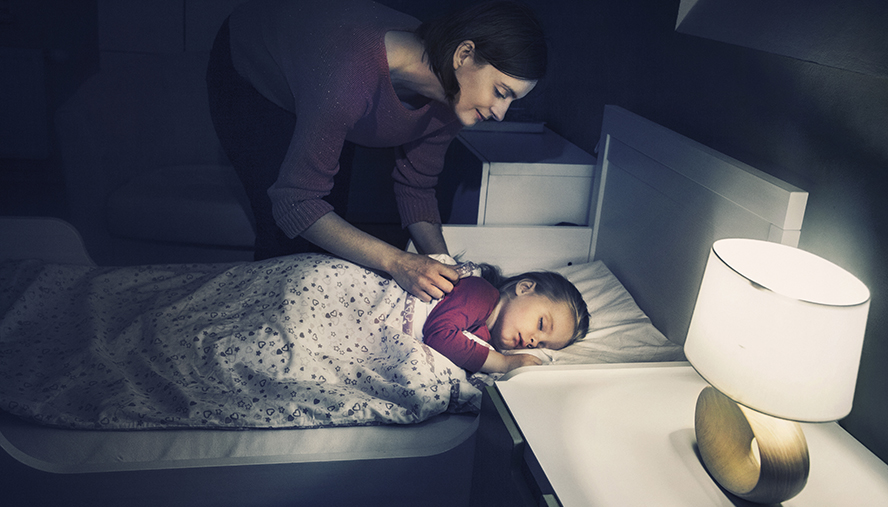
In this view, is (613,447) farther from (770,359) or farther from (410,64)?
(410,64)

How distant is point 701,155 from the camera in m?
1.35

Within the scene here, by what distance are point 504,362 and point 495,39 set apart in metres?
0.72

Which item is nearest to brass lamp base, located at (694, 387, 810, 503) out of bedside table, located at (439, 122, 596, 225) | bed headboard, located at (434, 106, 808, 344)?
bed headboard, located at (434, 106, 808, 344)

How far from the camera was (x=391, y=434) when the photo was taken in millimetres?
1187

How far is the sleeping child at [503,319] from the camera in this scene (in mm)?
1425

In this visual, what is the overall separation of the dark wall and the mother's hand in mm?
736

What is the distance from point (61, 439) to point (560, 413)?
0.88m

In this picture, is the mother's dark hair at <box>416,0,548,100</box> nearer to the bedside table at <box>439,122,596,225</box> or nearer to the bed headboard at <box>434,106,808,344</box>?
the bed headboard at <box>434,106,808,344</box>

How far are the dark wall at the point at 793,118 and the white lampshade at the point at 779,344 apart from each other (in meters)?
0.25

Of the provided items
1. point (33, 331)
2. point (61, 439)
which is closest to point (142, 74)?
point (33, 331)

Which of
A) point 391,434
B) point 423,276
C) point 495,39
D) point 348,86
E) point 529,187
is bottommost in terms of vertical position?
point 391,434

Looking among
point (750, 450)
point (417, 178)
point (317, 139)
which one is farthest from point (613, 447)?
point (417, 178)

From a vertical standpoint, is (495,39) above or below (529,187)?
above

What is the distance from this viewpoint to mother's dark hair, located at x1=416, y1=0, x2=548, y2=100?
125 centimetres
